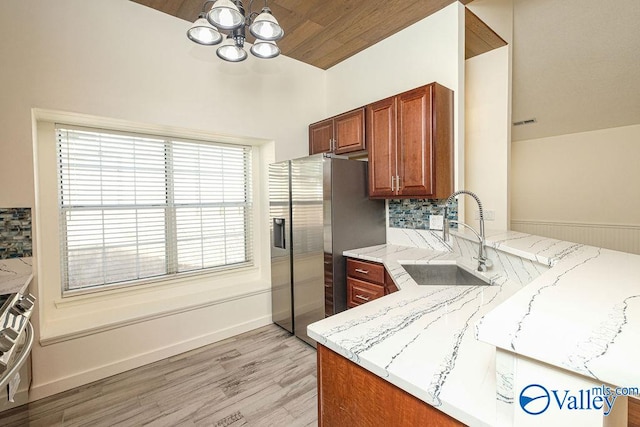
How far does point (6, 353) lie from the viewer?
1.04 metres

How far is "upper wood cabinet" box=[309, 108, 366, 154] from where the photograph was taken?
112 inches

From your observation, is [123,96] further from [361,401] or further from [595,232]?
[595,232]

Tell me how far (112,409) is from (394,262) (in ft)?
7.16

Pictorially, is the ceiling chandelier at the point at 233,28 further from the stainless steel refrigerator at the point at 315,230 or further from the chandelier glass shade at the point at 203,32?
the stainless steel refrigerator at the point at 315,230

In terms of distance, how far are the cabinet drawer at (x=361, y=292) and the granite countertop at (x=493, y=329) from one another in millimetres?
826

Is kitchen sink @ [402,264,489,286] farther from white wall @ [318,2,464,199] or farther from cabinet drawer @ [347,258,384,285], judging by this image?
white wall @ [318,2,464,199]

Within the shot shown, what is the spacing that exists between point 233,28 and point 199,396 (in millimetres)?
2445

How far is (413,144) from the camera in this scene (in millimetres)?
2391

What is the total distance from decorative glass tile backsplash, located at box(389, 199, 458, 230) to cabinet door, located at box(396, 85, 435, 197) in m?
0.35

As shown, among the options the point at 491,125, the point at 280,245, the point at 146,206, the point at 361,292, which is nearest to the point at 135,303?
the point at 146,206

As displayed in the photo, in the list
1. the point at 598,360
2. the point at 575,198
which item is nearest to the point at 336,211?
the point at 598,360

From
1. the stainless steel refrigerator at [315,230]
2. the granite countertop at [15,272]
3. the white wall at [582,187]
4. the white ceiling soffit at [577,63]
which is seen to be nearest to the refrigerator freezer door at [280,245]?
the stainless steel refrigerator at [315,230]

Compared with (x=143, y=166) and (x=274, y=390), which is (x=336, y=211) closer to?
(x=274, y=390)

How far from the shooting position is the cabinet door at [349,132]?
2.83 m
